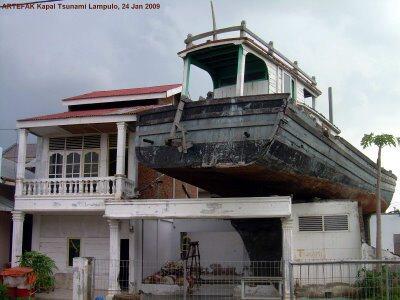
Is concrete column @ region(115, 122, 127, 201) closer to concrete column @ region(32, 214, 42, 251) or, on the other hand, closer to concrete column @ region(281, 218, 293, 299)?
concrete column @ region(32, 214, 42, 251)

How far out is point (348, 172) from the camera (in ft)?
56.9

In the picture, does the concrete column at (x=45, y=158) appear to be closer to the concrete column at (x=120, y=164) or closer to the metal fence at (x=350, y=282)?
the concrete column at (x=120, y=164)

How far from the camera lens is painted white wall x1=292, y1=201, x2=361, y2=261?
623 inches

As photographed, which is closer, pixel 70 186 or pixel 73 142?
pixel 70 186

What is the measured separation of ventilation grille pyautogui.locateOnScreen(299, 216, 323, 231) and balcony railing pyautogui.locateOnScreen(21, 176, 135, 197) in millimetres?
6175

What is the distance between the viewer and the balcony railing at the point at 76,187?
62.0 ft

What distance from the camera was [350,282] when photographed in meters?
13.7

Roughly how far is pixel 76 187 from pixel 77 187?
0.46m

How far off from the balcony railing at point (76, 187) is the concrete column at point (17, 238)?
2.52 ft

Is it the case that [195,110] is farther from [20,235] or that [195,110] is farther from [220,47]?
[20,235]

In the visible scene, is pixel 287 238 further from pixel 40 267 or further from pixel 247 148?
pixel 40 267

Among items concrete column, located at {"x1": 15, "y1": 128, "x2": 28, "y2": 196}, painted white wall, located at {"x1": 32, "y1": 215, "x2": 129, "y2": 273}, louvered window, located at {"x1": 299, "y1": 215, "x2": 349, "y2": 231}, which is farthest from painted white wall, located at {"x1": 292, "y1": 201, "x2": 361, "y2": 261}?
concrete column, located at {"x1": 15, "y1": 128, "x2": 28, "y2": 196}

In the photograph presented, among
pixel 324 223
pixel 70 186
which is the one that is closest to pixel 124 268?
pixel 70 186

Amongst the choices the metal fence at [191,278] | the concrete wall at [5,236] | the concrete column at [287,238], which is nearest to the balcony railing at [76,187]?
the metal fence at [191,278]
